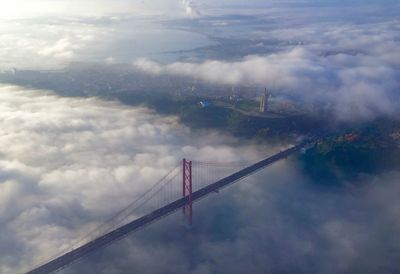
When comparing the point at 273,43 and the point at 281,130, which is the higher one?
the point at 273,43

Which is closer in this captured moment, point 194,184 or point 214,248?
point 214,248

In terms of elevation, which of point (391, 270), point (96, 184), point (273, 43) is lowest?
point (391, 270)

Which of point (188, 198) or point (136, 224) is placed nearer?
point (136, 224)

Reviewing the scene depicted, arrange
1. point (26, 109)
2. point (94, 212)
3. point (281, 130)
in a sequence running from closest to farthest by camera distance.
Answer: point (94, 212)
point (281, 130)
point (26, 109)

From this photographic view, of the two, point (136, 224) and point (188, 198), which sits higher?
point (188, 198)

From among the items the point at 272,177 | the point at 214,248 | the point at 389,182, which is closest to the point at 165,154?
the point at 272,177

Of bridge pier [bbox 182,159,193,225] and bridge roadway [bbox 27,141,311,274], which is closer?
bridge roadway [bbox 27,141,311,274]

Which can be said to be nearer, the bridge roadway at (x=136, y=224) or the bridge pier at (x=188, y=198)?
the bridge roadway at (x=136, y=224)

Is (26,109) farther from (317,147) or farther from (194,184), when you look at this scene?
(317,147)
